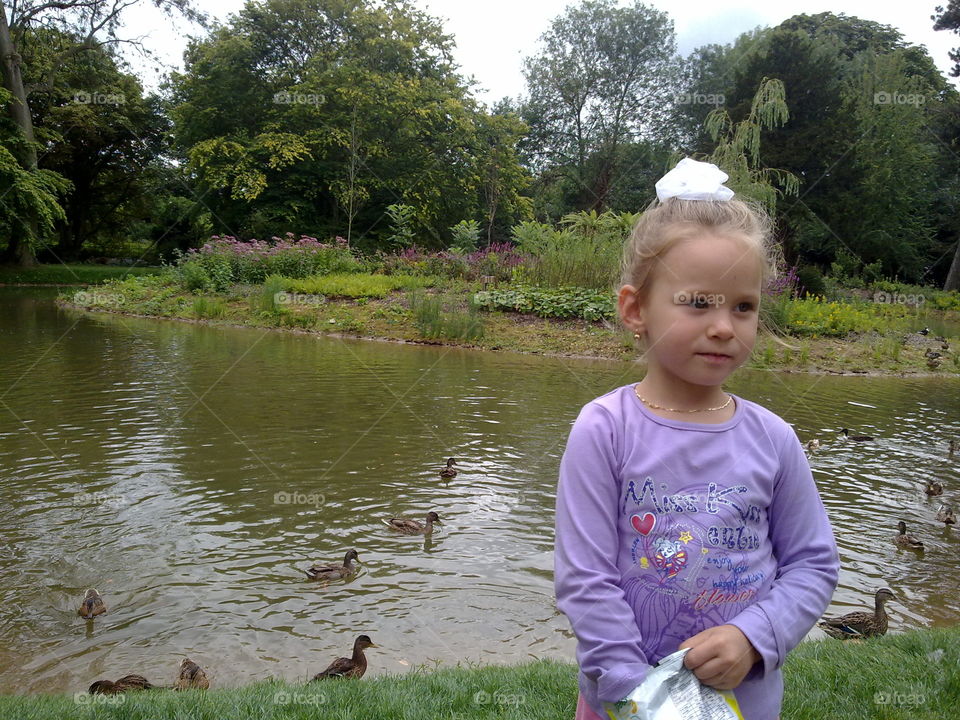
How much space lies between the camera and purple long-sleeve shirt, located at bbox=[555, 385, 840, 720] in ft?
5.11

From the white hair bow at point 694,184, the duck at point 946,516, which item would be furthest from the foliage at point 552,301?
the white hair bow at point 694,184

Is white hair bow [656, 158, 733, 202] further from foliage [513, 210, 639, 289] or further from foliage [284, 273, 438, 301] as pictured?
foliage [284, 273, 438, 301]

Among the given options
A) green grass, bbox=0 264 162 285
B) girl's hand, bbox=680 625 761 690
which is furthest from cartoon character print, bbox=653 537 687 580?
green grass, bbox=0 264 162 285

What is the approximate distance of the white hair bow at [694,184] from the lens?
1.73 m

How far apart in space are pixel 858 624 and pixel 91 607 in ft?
14.8

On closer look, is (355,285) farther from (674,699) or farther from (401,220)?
(674,699)

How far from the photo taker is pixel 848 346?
1591 cm

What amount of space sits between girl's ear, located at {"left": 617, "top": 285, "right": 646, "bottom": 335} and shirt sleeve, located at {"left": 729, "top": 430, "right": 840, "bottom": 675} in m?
0.43

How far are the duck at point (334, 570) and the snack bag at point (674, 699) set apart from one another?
360 centimetres

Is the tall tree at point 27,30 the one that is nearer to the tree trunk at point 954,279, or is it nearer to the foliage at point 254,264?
the foliage at point 254,264

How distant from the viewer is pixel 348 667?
3727mm

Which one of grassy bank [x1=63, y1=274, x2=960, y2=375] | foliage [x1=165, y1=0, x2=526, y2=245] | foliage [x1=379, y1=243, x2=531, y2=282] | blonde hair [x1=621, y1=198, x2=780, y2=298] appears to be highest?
foliage [x1=165, y1=0, x2=526, y2=245]

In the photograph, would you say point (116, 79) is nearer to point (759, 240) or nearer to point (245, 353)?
point (245, 353)

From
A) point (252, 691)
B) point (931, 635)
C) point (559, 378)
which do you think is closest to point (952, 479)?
point (931, 635)
